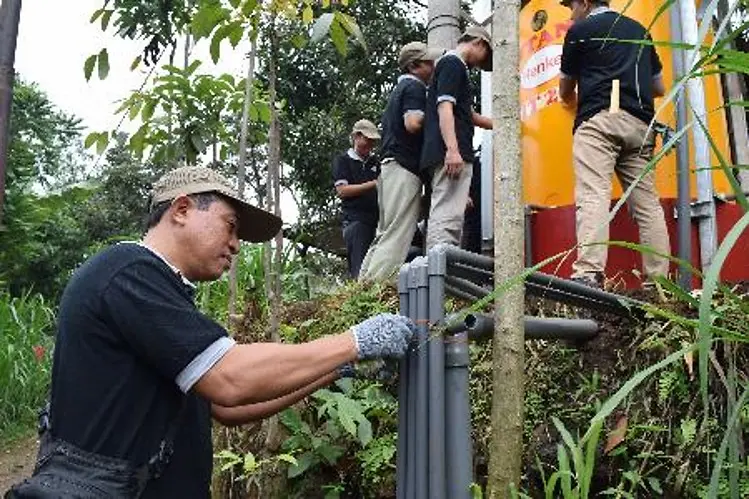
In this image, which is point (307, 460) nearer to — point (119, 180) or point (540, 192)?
point (540, 192)

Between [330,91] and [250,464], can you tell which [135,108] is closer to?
[250,464]

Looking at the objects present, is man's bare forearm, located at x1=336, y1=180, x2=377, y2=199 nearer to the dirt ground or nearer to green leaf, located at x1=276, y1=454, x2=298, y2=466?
the dirt ground

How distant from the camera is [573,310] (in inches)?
130

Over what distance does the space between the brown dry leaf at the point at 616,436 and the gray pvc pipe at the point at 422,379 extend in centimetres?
88

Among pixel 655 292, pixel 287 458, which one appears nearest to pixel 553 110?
pixel 655 292

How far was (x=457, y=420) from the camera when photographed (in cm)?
207

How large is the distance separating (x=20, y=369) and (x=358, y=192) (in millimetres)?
4319

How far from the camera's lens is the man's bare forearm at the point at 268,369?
6.86 ft

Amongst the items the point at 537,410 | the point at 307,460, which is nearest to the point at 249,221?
the point at 307,460

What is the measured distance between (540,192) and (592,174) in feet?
2.23

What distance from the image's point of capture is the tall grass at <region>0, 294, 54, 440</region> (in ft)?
26.2

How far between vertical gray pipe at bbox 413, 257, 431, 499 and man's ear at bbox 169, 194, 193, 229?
2.29 feet

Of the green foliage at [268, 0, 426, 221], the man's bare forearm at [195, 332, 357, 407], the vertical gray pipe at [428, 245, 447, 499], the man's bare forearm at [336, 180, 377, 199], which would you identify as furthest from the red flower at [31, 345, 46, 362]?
the vertical gray pipe at [428, 245, 447, 499]

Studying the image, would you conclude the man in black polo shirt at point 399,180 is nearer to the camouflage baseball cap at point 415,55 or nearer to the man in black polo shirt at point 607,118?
the camouflage baseball cap at point 415,55
